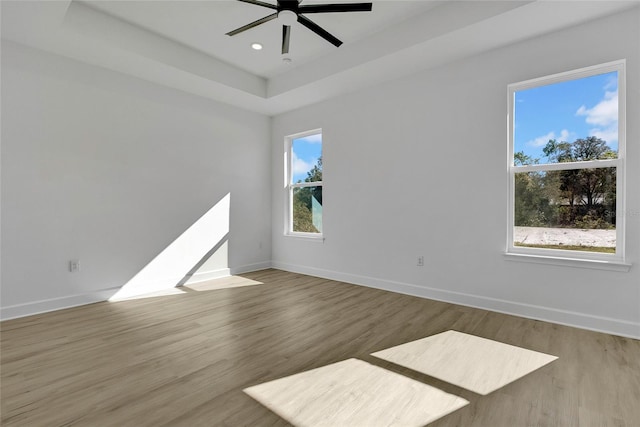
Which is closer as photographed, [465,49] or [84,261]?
[465,49]

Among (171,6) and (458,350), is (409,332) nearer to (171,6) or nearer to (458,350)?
(458,350)

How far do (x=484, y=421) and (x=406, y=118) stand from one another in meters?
3.34

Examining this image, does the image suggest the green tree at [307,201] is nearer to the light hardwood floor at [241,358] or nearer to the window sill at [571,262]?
the light hardwood floor at [241,358]

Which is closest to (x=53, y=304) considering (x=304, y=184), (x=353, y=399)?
(x=353, y=399)

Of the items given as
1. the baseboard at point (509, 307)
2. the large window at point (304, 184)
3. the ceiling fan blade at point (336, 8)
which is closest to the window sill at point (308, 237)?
the large window at point (304, 184)

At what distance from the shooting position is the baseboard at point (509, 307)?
2.65 m

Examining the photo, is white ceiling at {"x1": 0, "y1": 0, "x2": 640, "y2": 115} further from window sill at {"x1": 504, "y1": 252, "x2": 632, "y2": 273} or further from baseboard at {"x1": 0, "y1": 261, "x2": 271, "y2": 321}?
baseboard at {"x1": 0, "y1": 261, "x2": 271, "y2": 321}

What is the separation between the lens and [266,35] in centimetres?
354

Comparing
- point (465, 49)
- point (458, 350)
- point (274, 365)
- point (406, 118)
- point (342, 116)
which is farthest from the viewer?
point (342, 116)

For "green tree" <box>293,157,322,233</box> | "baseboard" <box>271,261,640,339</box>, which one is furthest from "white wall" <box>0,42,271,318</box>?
"baseboard" <box>271,261,640,339</box>

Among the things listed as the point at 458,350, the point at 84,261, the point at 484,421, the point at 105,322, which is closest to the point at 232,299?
the point at 105,322

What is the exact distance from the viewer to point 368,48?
357 cm

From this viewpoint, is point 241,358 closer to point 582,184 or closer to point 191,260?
point 191,260

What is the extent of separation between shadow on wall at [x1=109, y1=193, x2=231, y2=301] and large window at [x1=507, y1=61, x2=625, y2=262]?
13.1 ft
